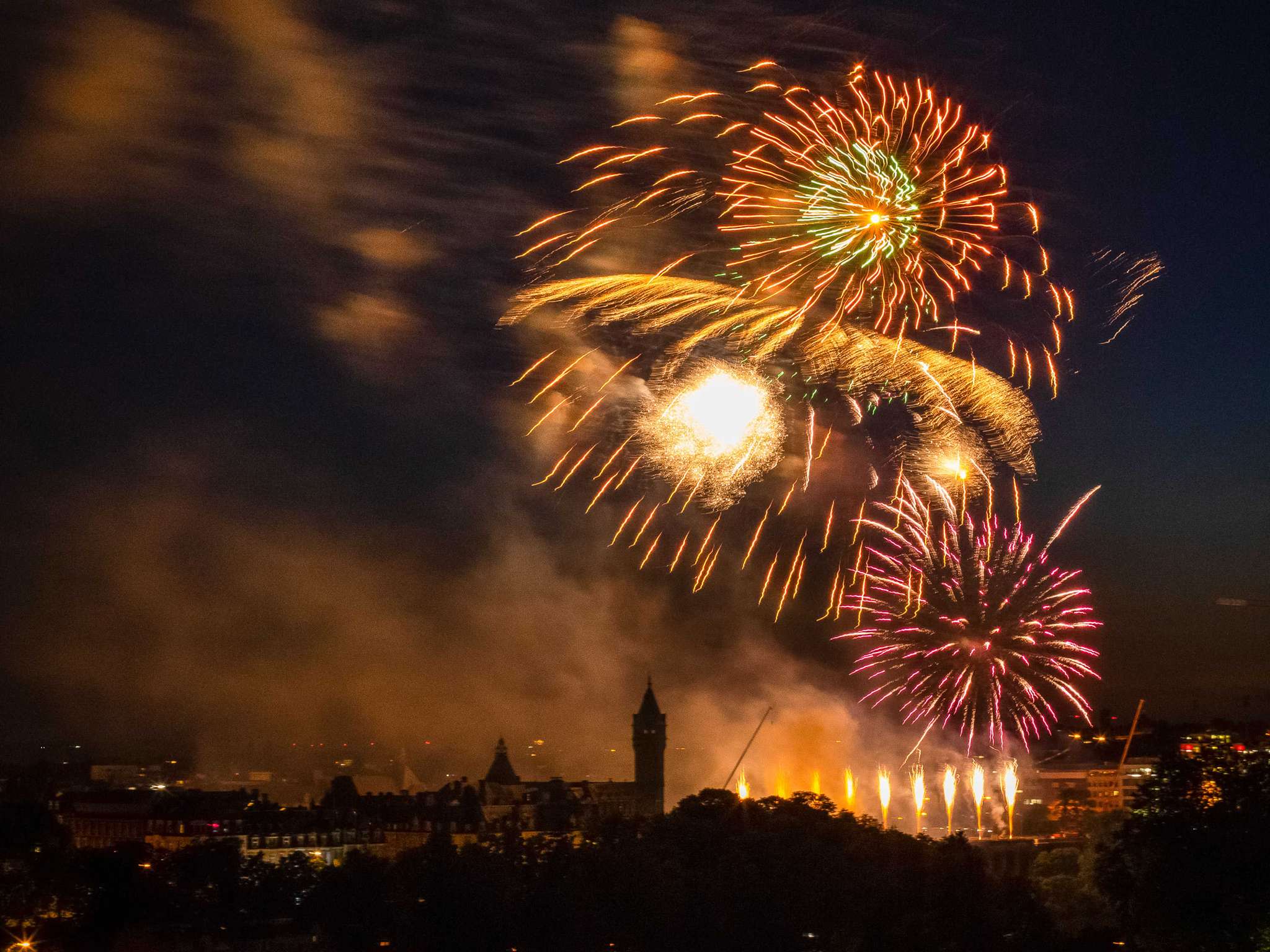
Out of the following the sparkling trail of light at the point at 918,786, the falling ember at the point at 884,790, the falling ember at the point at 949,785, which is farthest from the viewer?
the falling ember at the point at 884,790

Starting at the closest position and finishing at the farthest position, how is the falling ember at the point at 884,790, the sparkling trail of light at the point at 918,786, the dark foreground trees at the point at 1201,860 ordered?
the dark foreground trees at the point at 1201,860, the sparkling trail of light at the point at 918,786, the falling ember at the point at 884,790

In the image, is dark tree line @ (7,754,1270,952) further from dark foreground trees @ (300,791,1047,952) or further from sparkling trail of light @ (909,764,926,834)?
sparkling trail of light @ (909,764,926,834)

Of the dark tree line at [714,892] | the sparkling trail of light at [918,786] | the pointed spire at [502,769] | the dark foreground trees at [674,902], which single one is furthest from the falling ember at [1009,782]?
the pointed spire at [502,769]

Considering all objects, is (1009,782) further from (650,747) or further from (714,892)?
(650,747)

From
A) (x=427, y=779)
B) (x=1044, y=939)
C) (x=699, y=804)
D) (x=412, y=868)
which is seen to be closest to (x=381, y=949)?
(x=412, y=868)

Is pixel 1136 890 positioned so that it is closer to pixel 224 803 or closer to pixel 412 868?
pixel 412 868

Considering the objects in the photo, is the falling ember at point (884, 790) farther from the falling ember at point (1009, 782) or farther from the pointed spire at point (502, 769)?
the pointed spire at point (502, 769)
